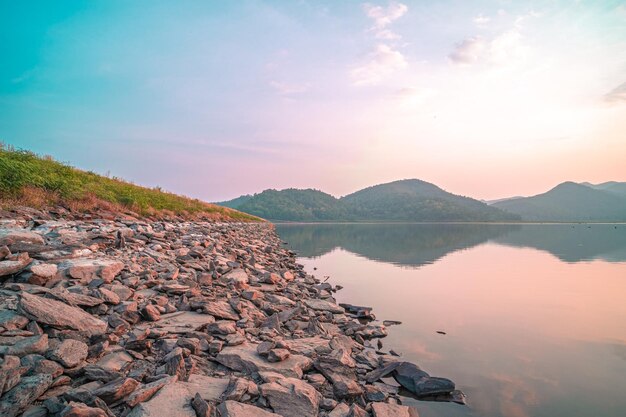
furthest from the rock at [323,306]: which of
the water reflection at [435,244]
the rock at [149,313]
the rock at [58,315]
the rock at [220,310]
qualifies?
the water reflection at [435,244]

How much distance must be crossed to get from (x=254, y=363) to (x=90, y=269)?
4.06 metres

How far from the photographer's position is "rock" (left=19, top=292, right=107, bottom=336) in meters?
4.27

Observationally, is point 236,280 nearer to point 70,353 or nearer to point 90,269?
point 90,269

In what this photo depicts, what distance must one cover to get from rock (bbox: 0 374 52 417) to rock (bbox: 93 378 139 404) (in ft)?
1.62

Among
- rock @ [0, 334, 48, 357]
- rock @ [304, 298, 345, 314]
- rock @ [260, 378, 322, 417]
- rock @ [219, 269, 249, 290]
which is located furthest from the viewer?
rock @ [304, 298, 345, 314]

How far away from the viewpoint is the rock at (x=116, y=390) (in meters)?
3.36

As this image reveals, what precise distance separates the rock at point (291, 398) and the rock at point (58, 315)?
8.71 ft

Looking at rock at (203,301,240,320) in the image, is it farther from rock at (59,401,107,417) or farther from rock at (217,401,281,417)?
rock at (59,401,107,417)

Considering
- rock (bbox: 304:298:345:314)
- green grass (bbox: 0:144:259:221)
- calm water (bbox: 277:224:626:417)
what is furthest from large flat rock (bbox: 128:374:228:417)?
green grass (bbox: 0:144:259:221)

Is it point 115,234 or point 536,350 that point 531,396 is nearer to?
point 536,350

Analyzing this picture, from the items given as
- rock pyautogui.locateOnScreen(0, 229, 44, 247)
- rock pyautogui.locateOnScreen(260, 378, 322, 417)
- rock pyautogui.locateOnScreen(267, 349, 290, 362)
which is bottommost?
rock pyautogui.locateOnScreen(260, 378, 322, 417)

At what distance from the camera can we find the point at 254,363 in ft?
15.6

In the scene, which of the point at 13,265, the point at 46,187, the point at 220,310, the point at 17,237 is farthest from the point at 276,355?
the point at 46,187

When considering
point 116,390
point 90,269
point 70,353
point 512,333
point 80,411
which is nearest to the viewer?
point 80,411
